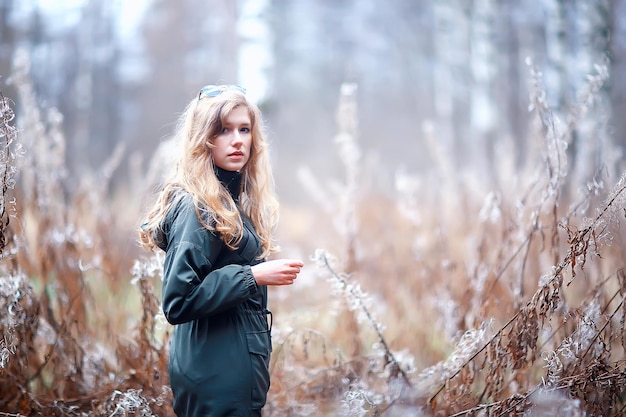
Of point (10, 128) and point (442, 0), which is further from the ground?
point (442, 0)

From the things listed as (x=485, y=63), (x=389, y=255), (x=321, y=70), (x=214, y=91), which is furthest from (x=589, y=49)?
(x=321, y=70)

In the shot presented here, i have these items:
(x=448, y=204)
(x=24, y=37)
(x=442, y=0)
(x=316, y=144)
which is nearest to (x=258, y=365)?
(x=448, y=204)

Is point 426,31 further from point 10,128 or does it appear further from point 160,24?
point 10,128

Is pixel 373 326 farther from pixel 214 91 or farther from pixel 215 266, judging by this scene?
pixel 214 91

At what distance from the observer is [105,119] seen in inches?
674

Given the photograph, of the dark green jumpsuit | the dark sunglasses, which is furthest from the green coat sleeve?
the dark sunglasses

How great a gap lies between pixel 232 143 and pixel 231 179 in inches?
4.9

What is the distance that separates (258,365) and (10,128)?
Answer: 1207 mm

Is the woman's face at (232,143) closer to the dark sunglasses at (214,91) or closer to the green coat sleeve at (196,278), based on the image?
the dark sunglasses at (214,91)

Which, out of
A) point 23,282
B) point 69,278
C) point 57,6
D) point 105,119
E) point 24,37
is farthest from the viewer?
point 105,119

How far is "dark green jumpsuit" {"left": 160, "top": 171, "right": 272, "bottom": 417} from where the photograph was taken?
67.6 inches

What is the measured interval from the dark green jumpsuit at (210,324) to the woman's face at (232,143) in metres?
0.19

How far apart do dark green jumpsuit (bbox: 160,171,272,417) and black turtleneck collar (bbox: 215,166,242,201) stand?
166 mm

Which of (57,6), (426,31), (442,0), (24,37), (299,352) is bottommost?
(299,352)
